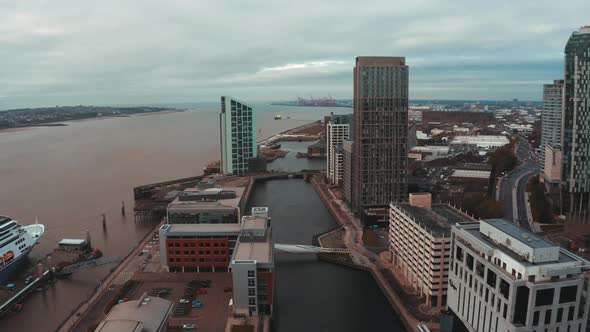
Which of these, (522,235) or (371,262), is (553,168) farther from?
(522,235)

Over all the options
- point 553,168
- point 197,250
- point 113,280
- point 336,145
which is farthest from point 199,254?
point 553,168

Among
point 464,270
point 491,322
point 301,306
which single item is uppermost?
point 464,270

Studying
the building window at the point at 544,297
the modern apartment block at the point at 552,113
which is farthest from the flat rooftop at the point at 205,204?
the modern apartment block at the point at 552,113

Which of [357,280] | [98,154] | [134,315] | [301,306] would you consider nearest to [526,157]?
[357,280]

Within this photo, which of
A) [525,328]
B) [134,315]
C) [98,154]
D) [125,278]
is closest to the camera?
[525,328]

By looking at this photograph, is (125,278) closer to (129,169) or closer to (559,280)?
(559,280)

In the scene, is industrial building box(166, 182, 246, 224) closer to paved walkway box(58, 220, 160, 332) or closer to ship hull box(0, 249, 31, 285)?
paved walkway box(58, 220, 160, 332)

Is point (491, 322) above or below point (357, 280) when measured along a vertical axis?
above
